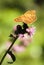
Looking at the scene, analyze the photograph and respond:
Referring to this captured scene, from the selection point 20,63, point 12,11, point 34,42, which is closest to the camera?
point 20,63

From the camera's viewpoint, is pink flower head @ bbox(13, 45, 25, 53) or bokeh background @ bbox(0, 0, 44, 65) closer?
pink flower head @ bbox(13, 45, 25, 53)

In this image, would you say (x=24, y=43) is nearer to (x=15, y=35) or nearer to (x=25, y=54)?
(x=25, y=54)

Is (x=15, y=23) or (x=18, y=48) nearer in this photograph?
(x=18, y=48)

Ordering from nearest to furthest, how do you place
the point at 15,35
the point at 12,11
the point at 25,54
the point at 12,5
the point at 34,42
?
the point at 15,35, the point at 25,54, the point at 34,42, the point at 12,11, the point at 12,5

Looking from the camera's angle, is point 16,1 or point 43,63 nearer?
point 43,63

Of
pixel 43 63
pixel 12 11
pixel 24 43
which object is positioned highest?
pixel 12 11

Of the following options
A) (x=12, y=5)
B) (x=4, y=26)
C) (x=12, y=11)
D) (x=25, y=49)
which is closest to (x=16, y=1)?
(x=12, y=5)

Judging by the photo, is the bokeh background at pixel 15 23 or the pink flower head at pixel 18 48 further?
the bokeh background at pixel 15 23

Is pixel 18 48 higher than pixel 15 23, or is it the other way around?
pixel 15 23
